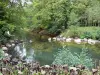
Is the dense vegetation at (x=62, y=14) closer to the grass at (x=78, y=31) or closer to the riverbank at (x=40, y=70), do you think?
the grass at (x=78, y=31)

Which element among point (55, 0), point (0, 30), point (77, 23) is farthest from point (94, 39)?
point (0, 30)

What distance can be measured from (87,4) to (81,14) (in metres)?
1.64

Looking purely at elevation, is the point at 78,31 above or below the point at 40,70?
below

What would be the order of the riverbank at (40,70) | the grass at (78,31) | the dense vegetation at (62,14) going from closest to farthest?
the riverbank at (40,70)
the grass at (78,31)
the dense vegetation at (62,14)

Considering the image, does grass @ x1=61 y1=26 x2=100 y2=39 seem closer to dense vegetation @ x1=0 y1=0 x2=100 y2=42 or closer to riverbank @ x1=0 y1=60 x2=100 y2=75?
dense vegetation @ x1=0 y1=0 x2=100 y2=42

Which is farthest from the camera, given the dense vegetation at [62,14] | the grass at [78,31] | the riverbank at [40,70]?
the dense vegetation at [62,14]

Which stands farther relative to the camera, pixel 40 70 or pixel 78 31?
pixel 78 31

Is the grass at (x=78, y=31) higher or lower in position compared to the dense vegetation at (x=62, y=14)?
lower

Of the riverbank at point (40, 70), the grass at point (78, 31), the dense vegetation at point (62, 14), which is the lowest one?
the grass at point (78, 31)

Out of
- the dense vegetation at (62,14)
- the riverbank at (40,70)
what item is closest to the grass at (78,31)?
the dense vegetation at (62,14)

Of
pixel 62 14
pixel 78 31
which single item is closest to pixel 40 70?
pixel 78 31

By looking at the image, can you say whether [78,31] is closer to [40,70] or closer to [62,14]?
[62,14]

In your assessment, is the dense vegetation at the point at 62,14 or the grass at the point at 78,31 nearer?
the grass at the point at 78,31

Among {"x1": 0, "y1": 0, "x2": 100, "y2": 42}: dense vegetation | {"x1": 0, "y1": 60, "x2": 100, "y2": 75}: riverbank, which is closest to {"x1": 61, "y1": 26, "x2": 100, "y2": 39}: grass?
{"x1": 0, "y1": 0, "x2": 100, "y2": 42}: dense vegetation
